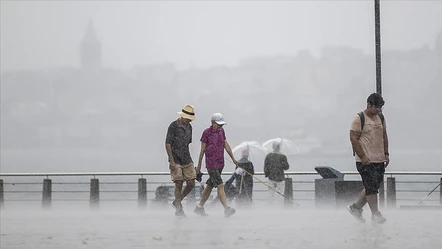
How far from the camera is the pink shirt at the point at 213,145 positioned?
17906 mm

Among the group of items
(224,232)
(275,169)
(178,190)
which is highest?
(275,169)

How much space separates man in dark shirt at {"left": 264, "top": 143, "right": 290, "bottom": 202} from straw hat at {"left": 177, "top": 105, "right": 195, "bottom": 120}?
8.29 metres

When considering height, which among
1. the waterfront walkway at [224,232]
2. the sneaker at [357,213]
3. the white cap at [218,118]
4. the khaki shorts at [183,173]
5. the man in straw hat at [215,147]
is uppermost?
the white cap at [218,118]

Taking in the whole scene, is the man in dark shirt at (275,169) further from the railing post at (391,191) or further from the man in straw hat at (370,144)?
the man in straw hat at (370,144)

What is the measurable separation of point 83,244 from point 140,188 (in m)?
14.3

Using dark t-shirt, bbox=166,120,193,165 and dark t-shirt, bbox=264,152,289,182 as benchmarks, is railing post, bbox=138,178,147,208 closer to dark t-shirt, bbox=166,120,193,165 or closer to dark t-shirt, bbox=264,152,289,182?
dark t-shirt, bbox=264,152,289,182

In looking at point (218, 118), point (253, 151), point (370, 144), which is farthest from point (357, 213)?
point (253, 151)

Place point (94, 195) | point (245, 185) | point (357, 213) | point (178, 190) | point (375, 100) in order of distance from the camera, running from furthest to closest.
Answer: point (94, 195)
point (245, 185)
point (178, 190)
point (357, 213)
point (375, 100)

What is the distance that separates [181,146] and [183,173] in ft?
1.67

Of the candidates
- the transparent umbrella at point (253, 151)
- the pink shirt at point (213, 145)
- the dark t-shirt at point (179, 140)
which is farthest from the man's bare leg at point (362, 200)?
the transparent umbrella at point (253, 151)

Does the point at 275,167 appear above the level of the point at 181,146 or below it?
below

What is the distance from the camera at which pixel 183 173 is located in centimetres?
1773

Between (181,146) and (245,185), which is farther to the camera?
(245,185)

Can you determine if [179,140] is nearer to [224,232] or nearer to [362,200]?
[224,232]
